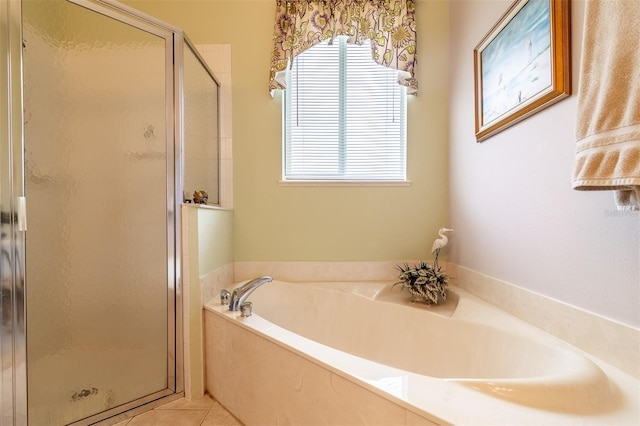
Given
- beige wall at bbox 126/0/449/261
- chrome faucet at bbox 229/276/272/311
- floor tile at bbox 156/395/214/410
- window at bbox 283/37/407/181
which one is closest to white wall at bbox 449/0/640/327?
beige wall at bbox 126/0/449/261

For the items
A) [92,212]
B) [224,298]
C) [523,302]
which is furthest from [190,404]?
[523,302]

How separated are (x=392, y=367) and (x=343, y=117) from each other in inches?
64.1

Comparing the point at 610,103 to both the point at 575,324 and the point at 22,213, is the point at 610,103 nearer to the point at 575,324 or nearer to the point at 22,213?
the point at 575,324

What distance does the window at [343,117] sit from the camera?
213 cm

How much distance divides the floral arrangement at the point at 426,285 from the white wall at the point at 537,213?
0.72ft

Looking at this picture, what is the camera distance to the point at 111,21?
1.38 meters

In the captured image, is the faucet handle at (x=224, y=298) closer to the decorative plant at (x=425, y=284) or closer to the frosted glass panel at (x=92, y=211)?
the frosted glass panel at (x=92, y=211)

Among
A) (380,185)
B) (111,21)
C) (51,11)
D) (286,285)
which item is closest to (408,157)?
(380,185)

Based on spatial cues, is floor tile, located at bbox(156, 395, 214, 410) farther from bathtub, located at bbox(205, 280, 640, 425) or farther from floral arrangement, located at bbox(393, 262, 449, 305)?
floral arrangement, located at bbox(393, 262, 449, 305)

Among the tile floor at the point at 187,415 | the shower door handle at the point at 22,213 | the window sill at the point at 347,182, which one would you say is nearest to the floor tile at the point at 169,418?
the tile floor at the point at 187,415

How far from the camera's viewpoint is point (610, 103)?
2.30ft

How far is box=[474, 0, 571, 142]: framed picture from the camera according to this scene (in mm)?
1051

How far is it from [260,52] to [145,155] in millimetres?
1131

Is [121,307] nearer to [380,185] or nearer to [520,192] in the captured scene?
[380,185]
